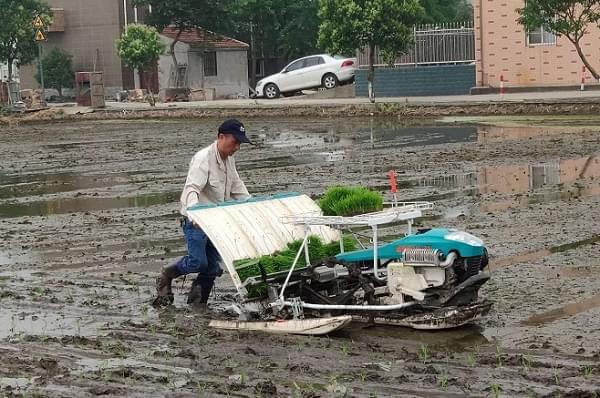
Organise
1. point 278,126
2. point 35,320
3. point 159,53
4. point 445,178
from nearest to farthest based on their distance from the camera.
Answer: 1. point 35,320
2. point 445,178
3. point 278,126
4. point 159,53

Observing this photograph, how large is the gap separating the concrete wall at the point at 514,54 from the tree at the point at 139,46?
16.7 meters

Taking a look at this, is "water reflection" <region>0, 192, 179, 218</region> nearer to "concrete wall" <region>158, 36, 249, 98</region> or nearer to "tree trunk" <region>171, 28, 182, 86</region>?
A: "tree trunk" <region>171, 28, 182, 86</region>

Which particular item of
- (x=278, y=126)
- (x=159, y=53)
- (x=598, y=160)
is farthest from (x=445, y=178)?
(x=159, y=53)

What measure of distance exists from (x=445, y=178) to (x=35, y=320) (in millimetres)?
9547

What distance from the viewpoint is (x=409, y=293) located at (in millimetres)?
7980

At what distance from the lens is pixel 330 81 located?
147 feet

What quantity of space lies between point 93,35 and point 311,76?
1636 centimetres

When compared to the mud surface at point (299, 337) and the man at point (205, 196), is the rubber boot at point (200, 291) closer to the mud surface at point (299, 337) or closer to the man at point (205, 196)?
the man at point (205, 196)

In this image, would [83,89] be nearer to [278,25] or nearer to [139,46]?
[139,46]

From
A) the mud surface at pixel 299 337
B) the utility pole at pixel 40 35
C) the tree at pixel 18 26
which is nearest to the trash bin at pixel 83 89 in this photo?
the utility pole at pixel 40 35

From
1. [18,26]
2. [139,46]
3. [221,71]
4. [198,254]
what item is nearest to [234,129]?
[198,254]

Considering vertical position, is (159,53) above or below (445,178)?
above

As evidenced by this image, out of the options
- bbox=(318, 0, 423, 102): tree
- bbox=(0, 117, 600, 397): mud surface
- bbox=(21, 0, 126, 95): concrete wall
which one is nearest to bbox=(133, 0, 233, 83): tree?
bbox=(21, 0, 126, 95): concrete wall

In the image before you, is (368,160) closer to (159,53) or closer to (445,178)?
(445,178)
